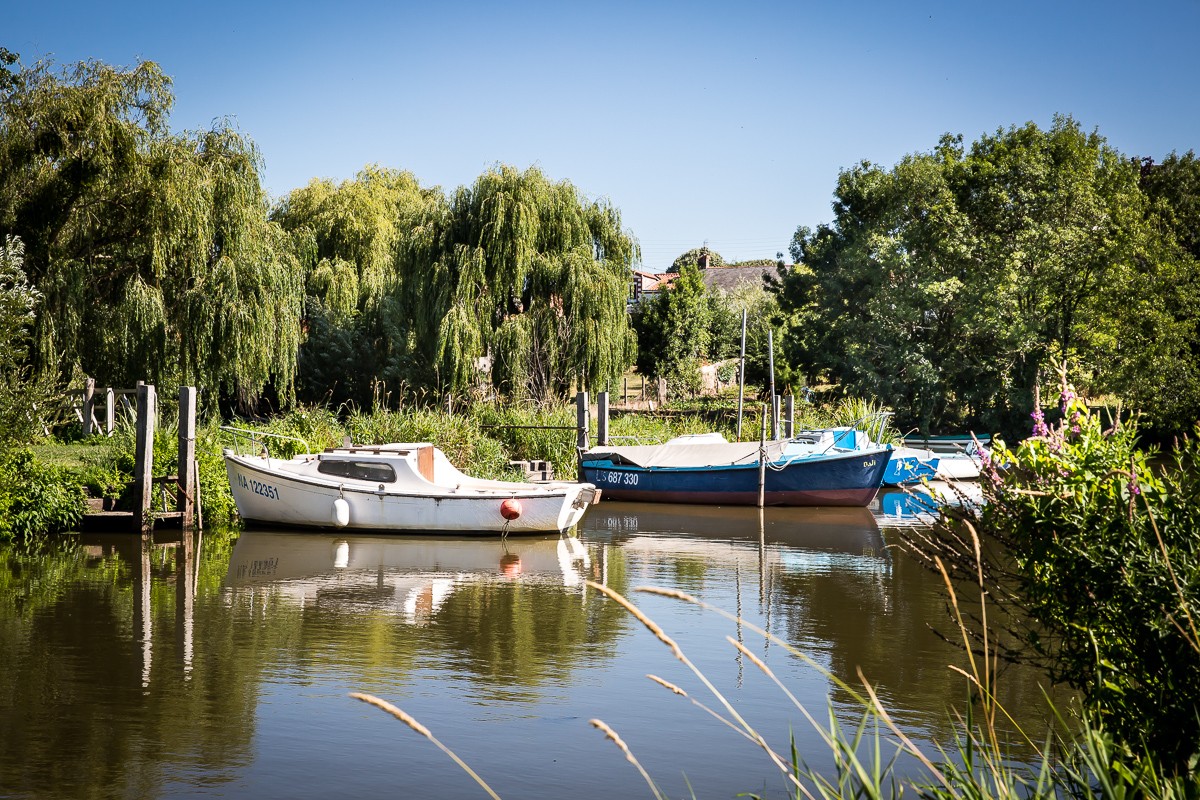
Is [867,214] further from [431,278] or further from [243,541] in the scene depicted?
[243,541]

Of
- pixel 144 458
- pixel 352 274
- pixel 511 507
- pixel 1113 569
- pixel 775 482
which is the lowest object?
pixel 511 507

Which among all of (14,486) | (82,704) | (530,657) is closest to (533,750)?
A: (530,657)

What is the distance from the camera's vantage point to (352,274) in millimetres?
36688

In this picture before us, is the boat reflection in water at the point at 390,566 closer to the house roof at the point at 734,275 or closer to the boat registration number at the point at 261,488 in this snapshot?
the boat registration number at the point at 261,488

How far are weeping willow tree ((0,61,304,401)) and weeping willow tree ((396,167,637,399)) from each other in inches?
221

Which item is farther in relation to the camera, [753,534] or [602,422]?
[602,422]

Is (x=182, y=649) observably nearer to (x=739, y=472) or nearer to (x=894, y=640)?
(x=894, y=640)

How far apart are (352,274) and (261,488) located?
1903cm

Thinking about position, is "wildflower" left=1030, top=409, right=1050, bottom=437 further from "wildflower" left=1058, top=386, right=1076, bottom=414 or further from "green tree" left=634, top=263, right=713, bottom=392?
"green tree" left=634, top=263, right=713, bottom=392

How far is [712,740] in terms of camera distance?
26.6 ft

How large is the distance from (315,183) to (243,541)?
25.1m

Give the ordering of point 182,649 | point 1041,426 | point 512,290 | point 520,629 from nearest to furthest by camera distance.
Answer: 1. point 1041,426
2. point 182,649
3. point 520,629
4. point 512,290

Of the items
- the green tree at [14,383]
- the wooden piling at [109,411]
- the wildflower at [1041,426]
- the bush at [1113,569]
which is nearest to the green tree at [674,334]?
the wooden piling at [109,411]

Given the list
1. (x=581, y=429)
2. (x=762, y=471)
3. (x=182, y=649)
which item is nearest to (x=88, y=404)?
(x=581, y=429)
